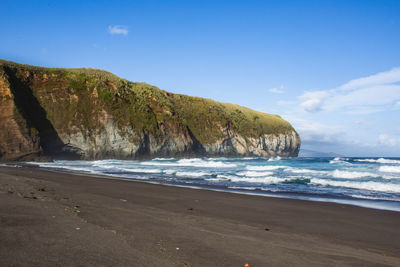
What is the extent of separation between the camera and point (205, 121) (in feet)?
231

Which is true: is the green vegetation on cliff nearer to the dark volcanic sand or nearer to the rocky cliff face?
the rocky cliff face

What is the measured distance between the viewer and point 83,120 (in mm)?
45219

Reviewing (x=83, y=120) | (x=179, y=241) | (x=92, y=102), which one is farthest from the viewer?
(x=92, y=102)

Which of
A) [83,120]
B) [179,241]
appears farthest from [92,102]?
[179,241]

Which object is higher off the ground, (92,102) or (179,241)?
(92,102)

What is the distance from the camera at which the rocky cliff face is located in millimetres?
36375

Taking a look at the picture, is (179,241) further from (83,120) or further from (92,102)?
(92,102)

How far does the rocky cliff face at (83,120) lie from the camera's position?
36375 mm

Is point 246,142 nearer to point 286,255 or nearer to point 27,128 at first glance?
point 27,128

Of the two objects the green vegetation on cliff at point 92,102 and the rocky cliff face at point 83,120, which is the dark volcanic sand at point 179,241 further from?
the green vegetation on cliff at point 92,102

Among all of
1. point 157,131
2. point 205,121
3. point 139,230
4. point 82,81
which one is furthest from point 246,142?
point 139,230

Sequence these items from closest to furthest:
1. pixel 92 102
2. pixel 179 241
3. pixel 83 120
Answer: pixel 179 241
pixel 83 120
pixel 92 102

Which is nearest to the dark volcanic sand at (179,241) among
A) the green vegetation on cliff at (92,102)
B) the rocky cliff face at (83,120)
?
the rocky cliff face at (83,120)

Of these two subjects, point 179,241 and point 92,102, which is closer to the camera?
point 179,241
